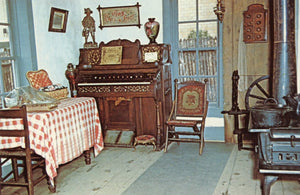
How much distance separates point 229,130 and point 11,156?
3.12 metres

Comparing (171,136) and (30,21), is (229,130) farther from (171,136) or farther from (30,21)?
(30,21)

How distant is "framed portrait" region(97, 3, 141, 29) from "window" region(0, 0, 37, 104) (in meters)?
1.41

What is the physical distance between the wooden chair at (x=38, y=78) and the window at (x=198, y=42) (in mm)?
1924

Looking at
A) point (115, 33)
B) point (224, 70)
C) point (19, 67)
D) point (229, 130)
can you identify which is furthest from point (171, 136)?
point (19, 67)

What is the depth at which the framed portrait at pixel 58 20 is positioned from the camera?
485 cm

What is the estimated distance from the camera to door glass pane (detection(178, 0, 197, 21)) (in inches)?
207

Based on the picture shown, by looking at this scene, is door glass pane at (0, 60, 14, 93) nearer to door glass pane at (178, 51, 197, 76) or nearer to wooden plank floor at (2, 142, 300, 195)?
wooden plank floor at (2, 142, 300, 195)

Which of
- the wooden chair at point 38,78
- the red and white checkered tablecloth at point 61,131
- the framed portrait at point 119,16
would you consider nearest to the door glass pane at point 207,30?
the framed portrait at point 119,16

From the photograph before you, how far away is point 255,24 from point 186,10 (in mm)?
1101

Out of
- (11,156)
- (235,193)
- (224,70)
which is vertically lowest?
(235,193)

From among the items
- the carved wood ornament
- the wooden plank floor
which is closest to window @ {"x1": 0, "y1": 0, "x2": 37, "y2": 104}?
the wooden plank floor

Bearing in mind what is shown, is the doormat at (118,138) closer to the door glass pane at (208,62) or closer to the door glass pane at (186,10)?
the door glass pane at (208,62)

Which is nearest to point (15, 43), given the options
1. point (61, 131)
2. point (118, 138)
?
point (61, 131)

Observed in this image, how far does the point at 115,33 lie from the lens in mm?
5590
